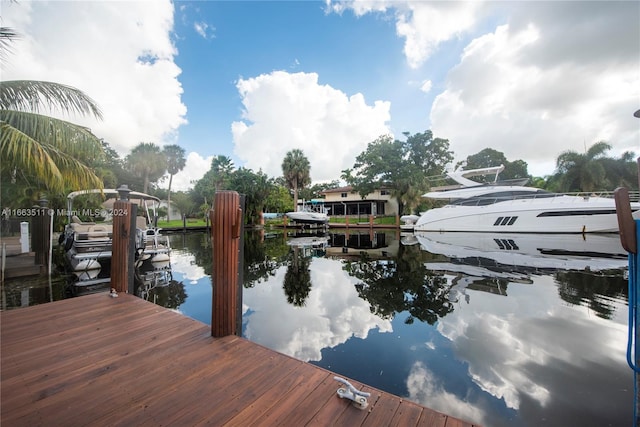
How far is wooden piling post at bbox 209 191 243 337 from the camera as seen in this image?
7.83ft

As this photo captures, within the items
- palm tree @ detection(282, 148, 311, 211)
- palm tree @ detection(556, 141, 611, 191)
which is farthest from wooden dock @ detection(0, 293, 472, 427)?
palm tree @ detection(556, 141, 611, 191)

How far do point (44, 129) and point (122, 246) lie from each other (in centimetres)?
466

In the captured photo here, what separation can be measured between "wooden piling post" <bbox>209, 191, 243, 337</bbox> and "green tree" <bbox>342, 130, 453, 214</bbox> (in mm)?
24788

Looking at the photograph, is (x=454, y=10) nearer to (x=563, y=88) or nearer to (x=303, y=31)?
(x=303, y=31)

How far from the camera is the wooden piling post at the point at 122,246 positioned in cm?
382

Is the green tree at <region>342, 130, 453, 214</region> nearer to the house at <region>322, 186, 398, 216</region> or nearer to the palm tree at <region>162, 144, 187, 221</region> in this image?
the house at <region>322, 186, 398, 216</region>

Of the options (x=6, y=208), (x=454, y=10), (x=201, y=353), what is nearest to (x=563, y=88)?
(x=454, y=10)

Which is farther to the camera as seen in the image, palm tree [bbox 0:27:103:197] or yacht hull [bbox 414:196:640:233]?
yacht hull [bbox 414:196:640:233]

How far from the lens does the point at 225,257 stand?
239 centimetres

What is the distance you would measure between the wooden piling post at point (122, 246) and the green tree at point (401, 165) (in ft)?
80.1

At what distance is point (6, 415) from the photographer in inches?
57.3

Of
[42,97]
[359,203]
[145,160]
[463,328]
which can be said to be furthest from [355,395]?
[145,160]

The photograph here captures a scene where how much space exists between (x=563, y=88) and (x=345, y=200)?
23.6m

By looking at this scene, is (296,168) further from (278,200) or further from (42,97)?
(42,97)
